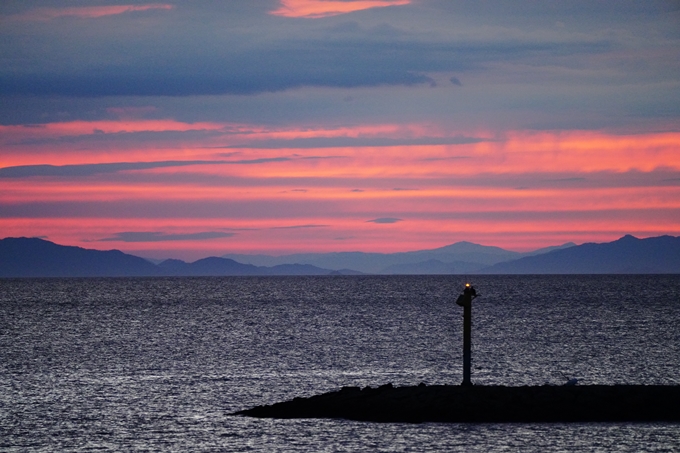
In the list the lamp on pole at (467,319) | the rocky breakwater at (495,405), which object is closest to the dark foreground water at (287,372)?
the rocky breakwater at (495,405)

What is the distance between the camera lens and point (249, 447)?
29.0 metres

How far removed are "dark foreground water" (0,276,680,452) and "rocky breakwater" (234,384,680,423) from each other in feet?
2.78

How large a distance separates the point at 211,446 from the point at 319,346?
3558cm

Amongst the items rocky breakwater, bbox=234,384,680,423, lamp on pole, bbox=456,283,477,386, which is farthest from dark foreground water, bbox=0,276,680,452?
lamp on pole, bbox=456,283,477,386

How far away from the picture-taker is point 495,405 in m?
32.3

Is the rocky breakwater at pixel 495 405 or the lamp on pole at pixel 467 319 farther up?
the lamp on pole at pixel 467 319

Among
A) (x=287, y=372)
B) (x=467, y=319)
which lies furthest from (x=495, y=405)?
(x=287, y=372)

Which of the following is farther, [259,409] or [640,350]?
[640,350]

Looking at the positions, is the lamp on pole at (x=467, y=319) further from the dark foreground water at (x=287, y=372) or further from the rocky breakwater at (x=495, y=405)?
the dark foreground water at (x=287, y=372)

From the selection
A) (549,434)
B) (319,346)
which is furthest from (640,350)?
(549,434)

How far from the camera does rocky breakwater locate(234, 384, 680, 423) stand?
105 feet

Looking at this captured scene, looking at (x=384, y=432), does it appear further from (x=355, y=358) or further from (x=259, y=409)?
(x=355, y=358)

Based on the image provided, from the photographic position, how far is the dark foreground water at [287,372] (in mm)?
29812

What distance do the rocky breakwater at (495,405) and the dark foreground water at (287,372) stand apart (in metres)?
0.85
